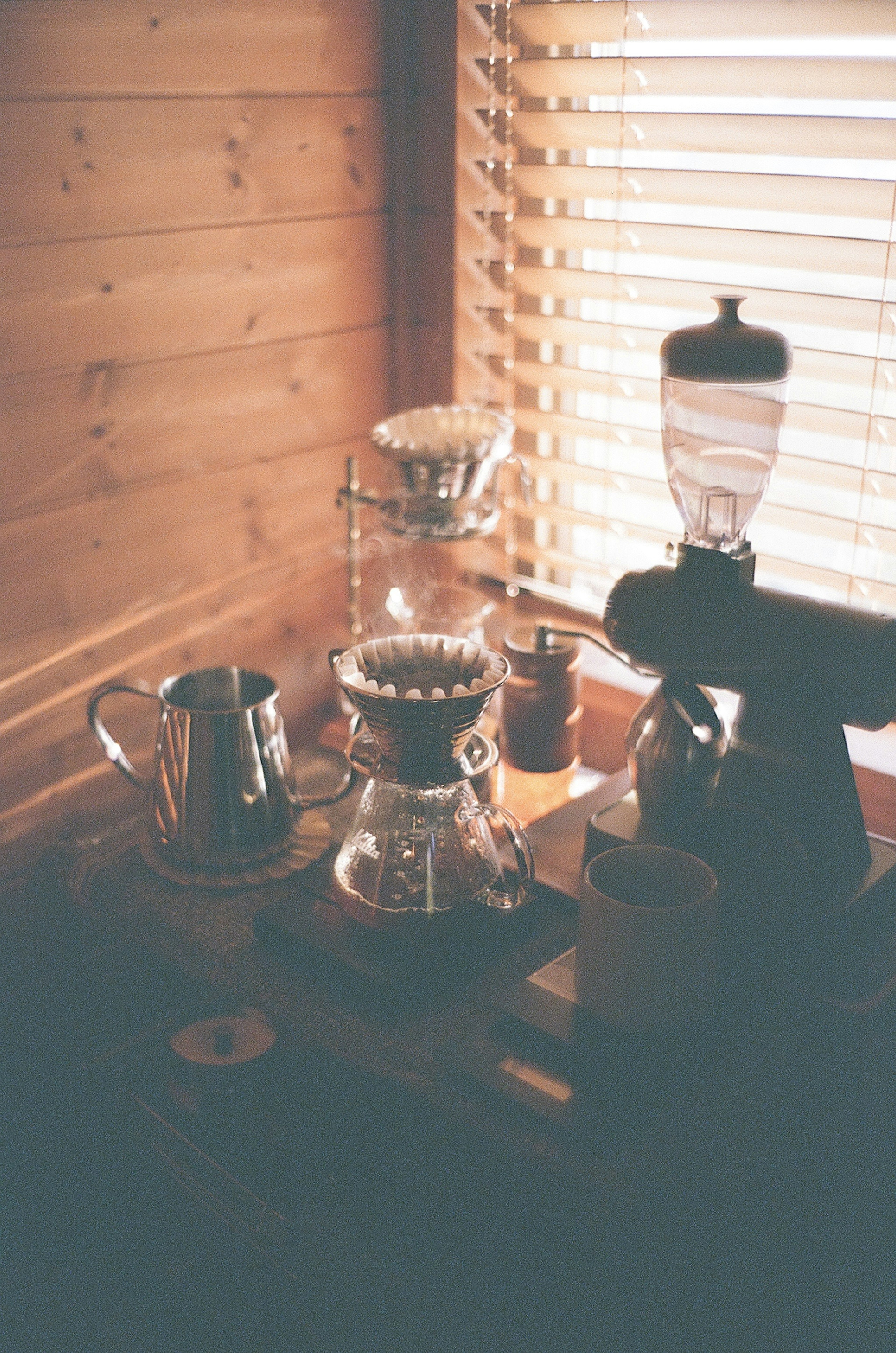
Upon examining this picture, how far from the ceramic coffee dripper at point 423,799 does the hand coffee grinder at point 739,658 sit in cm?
12

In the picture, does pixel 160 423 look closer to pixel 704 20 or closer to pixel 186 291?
pixel 186 291

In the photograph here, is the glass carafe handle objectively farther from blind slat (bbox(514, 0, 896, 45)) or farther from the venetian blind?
blind slat (bbox(514, 0, 896, 45))

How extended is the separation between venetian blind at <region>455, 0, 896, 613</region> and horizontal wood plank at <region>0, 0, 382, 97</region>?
0.16 m

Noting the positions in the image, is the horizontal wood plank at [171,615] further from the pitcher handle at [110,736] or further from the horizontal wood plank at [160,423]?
the pitcher handle at [110,736]

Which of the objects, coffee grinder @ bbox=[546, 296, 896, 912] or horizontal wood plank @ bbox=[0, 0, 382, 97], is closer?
coffee grinder @ bbox=[546, 296, 896, 912]

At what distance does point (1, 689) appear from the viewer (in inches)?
55.7

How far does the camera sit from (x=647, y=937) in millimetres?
910

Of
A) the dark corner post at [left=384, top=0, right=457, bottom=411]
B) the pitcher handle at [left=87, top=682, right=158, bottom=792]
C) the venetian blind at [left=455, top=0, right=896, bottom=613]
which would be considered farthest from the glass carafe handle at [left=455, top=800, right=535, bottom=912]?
the dark corner post at [left=384, top=0, right=457, bottom=411]

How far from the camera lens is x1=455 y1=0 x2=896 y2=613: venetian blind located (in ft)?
4.16

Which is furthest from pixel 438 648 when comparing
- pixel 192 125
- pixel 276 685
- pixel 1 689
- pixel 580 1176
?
pixel 192 125

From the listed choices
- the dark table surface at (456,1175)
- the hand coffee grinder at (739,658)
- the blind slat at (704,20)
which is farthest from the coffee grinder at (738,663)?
the blind slat at (704,20)

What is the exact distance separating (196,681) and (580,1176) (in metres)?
0.68

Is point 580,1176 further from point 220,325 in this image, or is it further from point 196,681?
point 220,325

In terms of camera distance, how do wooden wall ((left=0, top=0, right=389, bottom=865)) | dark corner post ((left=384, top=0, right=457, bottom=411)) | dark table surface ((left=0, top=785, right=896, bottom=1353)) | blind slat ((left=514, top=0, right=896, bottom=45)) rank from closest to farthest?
dark table surface ((left=0, top=785, right=896, bottom=1353)), blind slat ((left=514, top=0, right=896, bottom=45)), wooden wall ((left=0, top=0, right=389, bottom=865)), dark corner post ((left=384, top=0, right=457, bottom=411))
